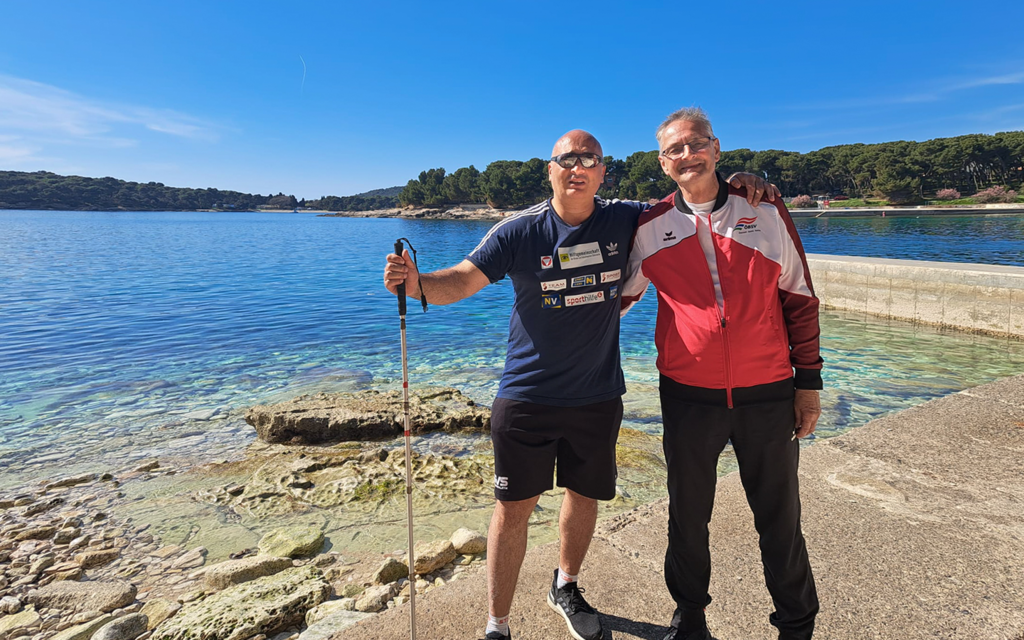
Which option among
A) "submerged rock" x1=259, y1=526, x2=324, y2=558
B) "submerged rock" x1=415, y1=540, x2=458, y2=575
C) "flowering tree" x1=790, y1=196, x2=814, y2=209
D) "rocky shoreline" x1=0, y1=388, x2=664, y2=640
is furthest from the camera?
"flowering tree" x1=790, y1=196, x2=814, y2=209

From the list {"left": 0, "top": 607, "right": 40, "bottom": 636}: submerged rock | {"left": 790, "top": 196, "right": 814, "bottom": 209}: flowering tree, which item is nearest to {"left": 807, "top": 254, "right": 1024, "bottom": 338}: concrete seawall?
{"left": 0, "top": 607, "right": 40, "bottom": 636}: submerged rock

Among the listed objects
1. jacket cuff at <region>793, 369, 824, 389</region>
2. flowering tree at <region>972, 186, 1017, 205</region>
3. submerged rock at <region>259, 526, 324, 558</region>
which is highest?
flowering tree at <region>972, 186, 1017, 205</region>

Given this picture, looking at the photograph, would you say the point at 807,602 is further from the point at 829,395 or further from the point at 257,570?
the point at 829,395

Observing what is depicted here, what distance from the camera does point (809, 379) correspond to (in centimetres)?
233

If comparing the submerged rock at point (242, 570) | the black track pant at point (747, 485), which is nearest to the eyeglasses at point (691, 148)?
the black track pant at point (747, 485)

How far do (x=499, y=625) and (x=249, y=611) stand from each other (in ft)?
5.49

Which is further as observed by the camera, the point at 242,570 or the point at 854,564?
the point at 242,570

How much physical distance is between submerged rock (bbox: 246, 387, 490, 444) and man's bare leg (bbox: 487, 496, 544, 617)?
5.05 meters

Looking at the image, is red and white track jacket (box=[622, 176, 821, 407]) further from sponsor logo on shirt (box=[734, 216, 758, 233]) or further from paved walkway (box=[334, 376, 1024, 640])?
paved walkway (box=[334, 376, 1024, 640])

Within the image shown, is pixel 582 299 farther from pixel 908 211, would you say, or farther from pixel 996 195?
pixel 996 195

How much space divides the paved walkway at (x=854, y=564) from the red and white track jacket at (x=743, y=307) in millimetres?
1070

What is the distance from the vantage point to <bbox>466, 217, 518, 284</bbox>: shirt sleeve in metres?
2.69

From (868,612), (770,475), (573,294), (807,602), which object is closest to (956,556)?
(868,612)

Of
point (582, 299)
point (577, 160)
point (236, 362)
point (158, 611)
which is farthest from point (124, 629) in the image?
point (236, 362)
